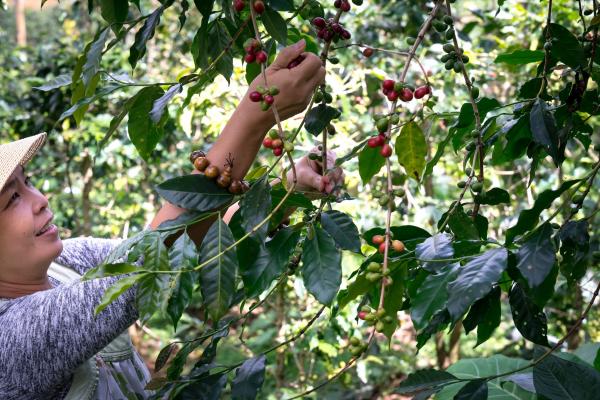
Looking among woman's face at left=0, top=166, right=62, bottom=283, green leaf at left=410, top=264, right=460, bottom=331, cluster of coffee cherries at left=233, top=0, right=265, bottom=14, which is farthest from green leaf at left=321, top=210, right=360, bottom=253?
woman's face at left=0, top=166, right=62, bottom=283

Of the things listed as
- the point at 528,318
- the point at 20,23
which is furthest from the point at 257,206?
the point at 20,23

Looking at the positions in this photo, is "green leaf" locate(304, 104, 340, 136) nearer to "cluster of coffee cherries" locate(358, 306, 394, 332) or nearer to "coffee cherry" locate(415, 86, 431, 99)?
"coffee cherry" locate(415, 86, 431, 99)

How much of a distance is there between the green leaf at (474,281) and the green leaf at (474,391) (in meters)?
0.16

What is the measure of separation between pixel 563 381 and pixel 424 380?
0.17 meters

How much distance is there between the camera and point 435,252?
88 cm

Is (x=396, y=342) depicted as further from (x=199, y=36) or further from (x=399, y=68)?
(x=199, y=36)

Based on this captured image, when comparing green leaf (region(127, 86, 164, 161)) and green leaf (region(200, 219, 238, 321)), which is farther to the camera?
green leaf (region(127, 86, 164, 161))

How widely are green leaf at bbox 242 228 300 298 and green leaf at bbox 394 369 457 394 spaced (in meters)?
0.22

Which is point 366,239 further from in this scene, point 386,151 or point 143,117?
point 143,117

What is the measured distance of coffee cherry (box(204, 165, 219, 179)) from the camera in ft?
3.25

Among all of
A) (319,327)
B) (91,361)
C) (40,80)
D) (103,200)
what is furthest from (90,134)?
(91,361)

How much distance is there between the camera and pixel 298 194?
3.38 feet

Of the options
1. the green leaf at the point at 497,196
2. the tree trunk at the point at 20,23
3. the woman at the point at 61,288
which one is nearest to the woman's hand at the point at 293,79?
the woman at the point at 61,288

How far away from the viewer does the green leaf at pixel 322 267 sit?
0.88 meters
